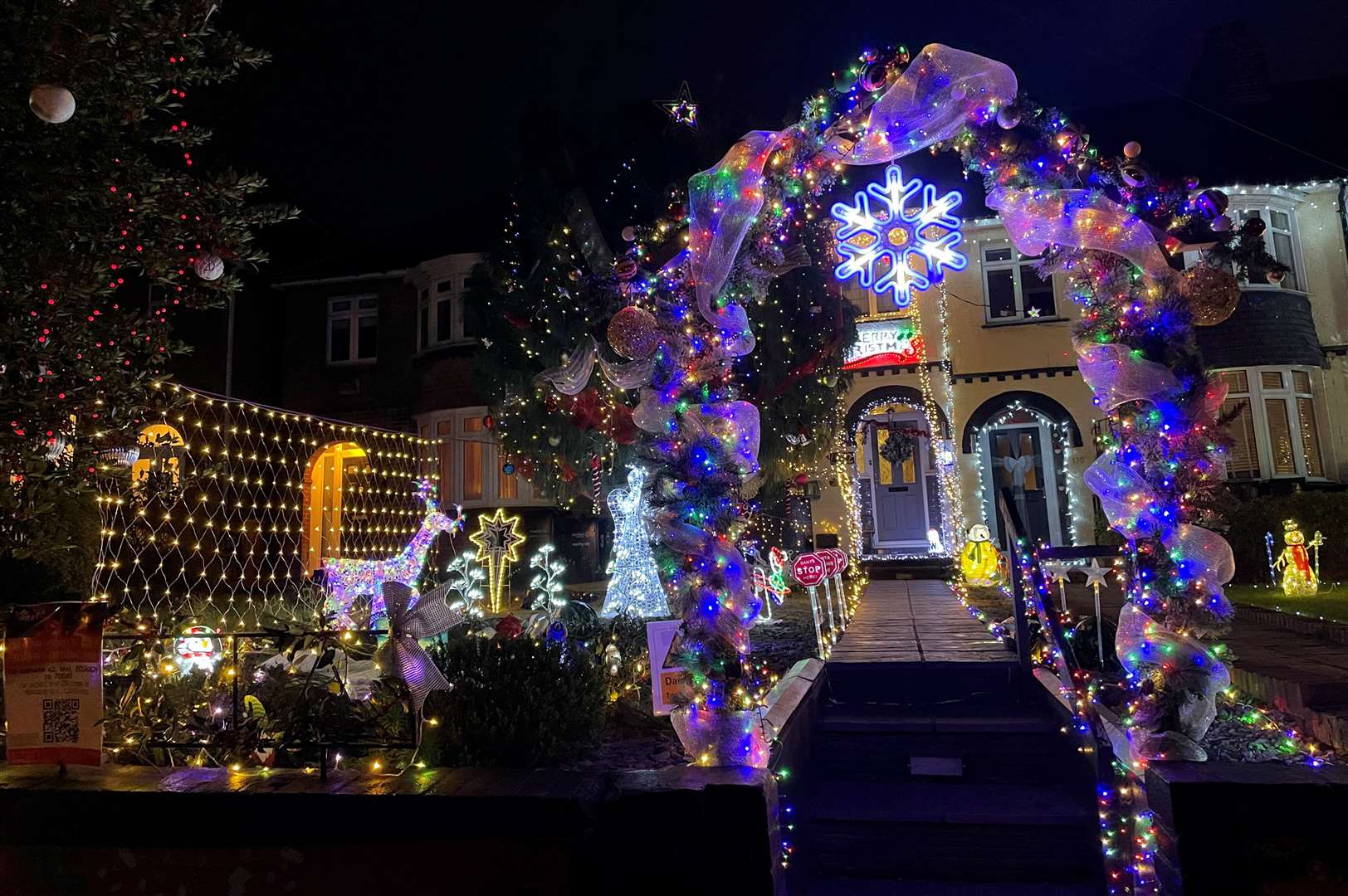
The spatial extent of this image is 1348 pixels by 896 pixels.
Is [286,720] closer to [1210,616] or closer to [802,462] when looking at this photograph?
[1210,616]

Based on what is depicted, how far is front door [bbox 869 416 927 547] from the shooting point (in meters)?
16.7

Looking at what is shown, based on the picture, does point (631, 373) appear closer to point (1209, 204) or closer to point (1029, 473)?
point (1209, 204)

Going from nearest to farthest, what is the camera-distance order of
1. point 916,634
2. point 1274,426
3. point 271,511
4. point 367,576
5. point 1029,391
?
1. point 916,634
2. point 367,576
3. point 271,511
4. point 1274,426
5. point 1029,391

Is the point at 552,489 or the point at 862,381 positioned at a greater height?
the point at 862,381

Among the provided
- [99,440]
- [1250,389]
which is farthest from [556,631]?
[1250,389]

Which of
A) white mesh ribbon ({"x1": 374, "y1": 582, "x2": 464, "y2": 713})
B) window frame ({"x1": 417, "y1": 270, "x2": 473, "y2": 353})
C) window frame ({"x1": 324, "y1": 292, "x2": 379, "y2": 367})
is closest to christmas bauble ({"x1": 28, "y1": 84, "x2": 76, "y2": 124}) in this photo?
white mesh ribbon ({"x1": 374, "y1": 582, "x2": 464, "y2": 713})

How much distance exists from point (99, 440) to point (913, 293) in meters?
14.9

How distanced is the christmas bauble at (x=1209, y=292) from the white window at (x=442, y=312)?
15682mm

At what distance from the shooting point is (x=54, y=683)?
412 cm

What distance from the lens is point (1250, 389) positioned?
15.1 meters

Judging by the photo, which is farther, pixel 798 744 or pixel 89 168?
pixel 798 744

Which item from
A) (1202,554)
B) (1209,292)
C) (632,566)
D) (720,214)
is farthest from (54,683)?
(632,566)

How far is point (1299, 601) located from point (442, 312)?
16731 mm

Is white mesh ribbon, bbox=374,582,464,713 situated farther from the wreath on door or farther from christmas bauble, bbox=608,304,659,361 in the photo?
the wreath on door
